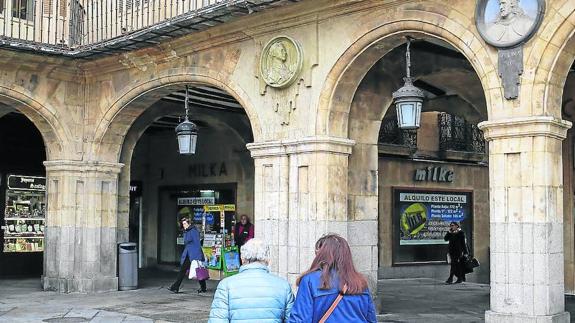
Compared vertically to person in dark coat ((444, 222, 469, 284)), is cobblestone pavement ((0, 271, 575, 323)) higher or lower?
lower

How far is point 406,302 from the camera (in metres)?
12.9

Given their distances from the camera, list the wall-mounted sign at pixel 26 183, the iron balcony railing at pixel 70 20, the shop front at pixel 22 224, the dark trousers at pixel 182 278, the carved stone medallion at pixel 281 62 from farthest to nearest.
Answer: the wall-mounted sign at pixel 26 183
the shop front at pixel 22 224
the dark trousers at pixel 182 278
the iron balcony railing at pixel 70 20
the carved stone medallion at pixel 281 62

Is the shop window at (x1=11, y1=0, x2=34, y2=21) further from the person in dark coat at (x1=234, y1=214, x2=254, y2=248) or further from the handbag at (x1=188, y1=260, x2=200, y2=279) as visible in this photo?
the person in dark coat at (x1=234, y1=214, x2=254, y2=248)

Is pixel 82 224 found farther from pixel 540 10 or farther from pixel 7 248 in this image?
pixel 540 10

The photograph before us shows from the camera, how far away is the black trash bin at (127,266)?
1474 cm

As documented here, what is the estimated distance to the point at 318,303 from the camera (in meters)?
4.36

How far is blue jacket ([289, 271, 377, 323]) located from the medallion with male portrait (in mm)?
4849

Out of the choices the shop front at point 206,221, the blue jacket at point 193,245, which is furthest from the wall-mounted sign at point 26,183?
the blue jacket at point 193,245

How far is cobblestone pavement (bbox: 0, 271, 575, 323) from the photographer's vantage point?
11.1 meters

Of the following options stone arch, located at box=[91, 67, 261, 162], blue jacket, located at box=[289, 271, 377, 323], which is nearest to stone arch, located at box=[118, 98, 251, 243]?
stone arch, located at box=[91, 67, 261, 162]

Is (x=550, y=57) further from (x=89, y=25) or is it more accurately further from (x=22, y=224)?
(x=22, y=224)

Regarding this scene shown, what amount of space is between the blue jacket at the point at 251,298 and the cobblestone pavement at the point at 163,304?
624 centimetres

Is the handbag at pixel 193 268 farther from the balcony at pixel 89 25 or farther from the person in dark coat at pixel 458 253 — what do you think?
the person in dark coat at pixel 458 253

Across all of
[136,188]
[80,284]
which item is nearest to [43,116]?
[80,284]
